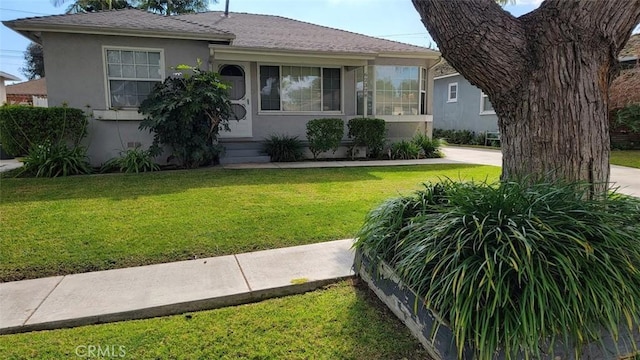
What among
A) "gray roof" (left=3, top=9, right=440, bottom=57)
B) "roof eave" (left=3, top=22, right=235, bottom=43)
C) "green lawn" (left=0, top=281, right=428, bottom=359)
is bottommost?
"green lawn" (left=0, top=281, right=428, bottom=359)

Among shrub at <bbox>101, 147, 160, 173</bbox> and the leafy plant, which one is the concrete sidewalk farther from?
shrub at <bbox>101, 147, 160, 173</bbox>

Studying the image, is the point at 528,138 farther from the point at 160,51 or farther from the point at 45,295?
the point at 160,51

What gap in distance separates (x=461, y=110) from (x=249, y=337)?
21.4 metres

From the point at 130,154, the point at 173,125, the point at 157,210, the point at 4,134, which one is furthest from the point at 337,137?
the point at 4,134

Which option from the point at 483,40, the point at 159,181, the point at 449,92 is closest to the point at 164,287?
the point at 483,40

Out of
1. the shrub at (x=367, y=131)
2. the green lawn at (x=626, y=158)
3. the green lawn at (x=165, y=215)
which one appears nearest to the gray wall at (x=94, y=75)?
the green lawn at (x=165, y=215)

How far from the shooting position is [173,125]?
8.94m

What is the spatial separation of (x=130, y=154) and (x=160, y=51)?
9.35 feet

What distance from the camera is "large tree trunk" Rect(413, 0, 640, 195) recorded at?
282 cm

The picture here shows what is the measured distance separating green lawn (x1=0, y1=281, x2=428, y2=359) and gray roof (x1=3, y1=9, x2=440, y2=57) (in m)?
8.73

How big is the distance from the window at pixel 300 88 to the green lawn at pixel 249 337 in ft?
32.2

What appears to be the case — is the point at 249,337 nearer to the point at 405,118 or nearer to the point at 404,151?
the point at 404,151

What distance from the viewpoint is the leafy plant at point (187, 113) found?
8.87 meters

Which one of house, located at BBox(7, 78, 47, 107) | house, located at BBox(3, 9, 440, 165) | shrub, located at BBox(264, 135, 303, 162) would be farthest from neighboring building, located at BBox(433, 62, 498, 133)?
house, located at BBox(7, 78, 47, 107)
